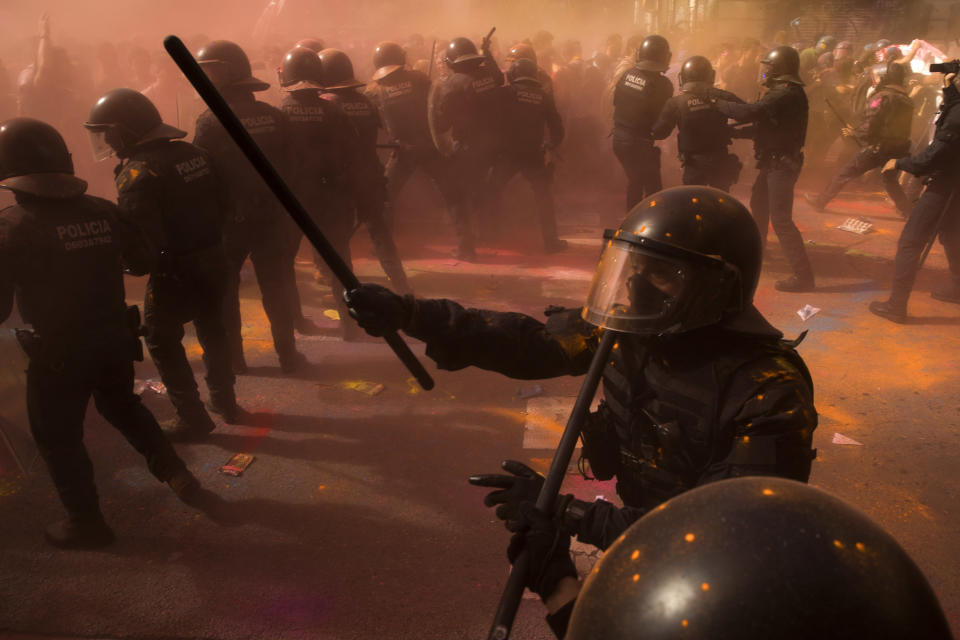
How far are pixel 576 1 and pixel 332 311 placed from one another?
23085 millimetres

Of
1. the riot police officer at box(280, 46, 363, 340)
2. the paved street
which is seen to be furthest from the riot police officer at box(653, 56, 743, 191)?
the riot police officer at box(280, 46, 363, 340)

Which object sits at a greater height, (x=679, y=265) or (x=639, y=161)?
(x=679, y=265)

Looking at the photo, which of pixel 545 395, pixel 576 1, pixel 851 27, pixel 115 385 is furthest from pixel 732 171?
pixel 576 1

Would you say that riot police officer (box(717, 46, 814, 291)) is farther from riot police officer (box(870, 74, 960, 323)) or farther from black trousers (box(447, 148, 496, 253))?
black trousers (box(447, 148, 496, 253))

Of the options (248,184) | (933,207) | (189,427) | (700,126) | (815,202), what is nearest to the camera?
(189,427)

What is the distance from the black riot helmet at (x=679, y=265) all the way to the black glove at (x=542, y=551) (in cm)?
64

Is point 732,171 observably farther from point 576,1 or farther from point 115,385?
point 576,1

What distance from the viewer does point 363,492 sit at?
381 centimetres

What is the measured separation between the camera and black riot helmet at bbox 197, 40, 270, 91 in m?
4.62

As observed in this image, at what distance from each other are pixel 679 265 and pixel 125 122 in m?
3.43

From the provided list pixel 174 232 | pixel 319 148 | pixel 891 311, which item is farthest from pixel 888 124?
pixel 174 232

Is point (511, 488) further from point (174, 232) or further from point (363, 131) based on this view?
point (363, 131)

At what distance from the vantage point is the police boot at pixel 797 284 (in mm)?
6754

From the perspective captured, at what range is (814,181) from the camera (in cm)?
1160
